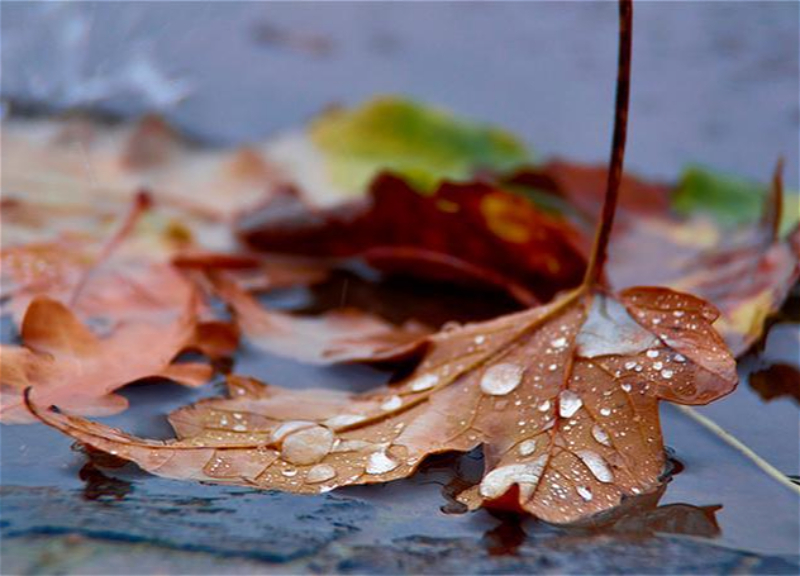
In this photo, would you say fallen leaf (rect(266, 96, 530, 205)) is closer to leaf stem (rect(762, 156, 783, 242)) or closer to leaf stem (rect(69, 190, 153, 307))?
leaf stem (rect(69, 190, 153, 307))

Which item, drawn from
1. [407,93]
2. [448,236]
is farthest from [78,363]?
[407,93]

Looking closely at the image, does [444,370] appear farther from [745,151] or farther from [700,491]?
[745,151]

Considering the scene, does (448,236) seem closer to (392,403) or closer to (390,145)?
(392,403)

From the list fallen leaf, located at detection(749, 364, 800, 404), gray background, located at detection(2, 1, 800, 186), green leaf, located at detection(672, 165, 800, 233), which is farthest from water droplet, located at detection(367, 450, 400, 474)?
gray background, located at detection(2, 1, 800, 186)

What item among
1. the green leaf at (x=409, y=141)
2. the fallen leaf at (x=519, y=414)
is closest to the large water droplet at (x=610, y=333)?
the fallen leaf at (x=519, y=414)

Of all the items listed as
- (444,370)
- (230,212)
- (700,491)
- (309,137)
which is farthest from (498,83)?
(700,491)
